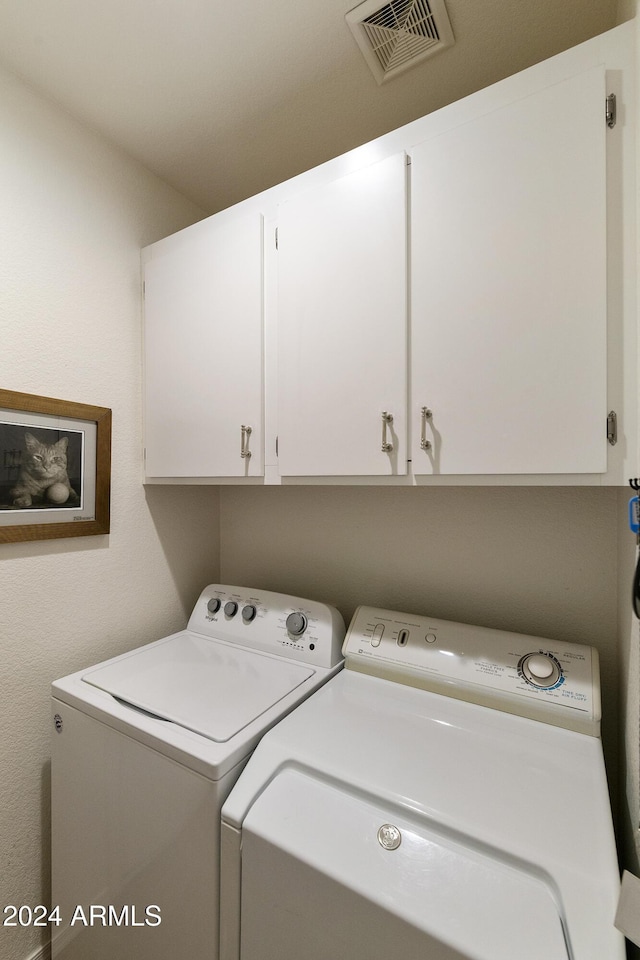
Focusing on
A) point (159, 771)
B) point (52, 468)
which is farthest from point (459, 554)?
point (52, 468)

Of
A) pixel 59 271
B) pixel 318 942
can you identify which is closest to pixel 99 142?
pixel 59 271

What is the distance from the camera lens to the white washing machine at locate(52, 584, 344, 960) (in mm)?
915

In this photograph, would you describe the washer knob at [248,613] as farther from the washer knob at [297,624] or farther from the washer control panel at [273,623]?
the washer knob at [297,624]

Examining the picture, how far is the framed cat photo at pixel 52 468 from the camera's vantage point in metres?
1.26

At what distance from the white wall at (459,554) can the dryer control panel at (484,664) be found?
0.16 m

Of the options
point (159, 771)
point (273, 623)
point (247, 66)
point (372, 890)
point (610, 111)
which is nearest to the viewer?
point (372, 890)

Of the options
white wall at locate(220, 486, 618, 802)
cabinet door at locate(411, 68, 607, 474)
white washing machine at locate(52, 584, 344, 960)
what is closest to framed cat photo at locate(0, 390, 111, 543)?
white washing machine at locate(52, 584, 344, 960)

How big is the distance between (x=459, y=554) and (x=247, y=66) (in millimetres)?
1577

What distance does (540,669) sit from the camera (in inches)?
42.5

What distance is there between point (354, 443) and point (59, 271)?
1.13 metres

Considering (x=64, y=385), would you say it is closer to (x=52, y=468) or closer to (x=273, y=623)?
(x=52, y=468)

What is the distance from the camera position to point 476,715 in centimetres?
108

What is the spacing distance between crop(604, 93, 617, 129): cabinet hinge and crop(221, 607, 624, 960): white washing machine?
3.78ft

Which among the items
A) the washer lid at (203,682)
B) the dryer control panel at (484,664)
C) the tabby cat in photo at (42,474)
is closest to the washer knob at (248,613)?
the washer lid at (203,682)
